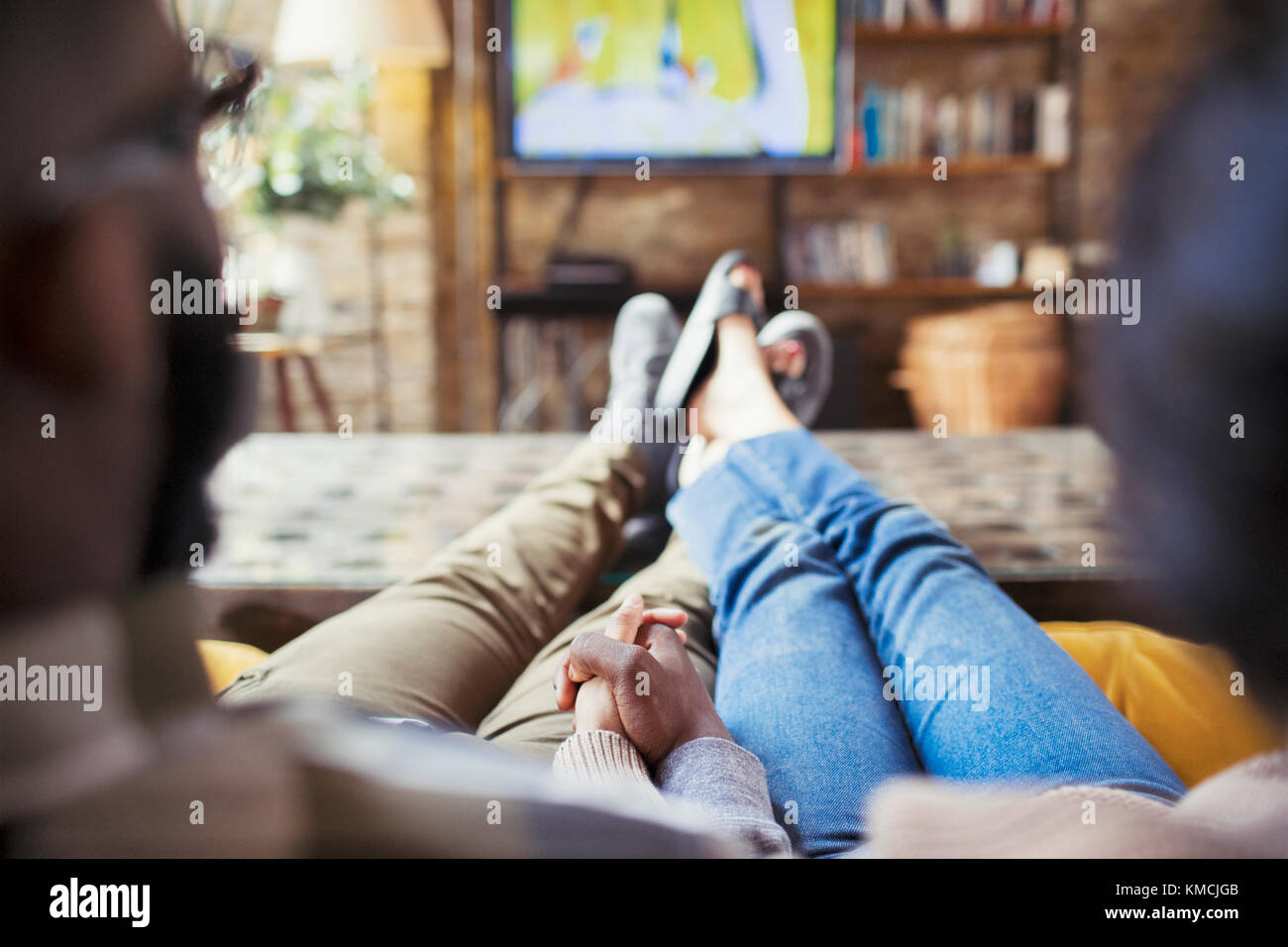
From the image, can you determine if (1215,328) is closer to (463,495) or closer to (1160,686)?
(1160,686)

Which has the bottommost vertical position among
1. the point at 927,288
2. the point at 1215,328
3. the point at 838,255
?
the point at 1215,328

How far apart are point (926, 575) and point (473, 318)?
2847 mm

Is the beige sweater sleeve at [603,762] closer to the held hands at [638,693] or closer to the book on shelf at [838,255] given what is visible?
the held hands at [638,693]

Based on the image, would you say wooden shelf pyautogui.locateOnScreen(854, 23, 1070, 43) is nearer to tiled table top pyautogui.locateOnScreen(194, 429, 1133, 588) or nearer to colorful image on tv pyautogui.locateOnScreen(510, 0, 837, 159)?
colorful image on tv pyautogui.locateOnScreen(510, 0, 837, 159)

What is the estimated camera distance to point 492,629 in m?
0.67

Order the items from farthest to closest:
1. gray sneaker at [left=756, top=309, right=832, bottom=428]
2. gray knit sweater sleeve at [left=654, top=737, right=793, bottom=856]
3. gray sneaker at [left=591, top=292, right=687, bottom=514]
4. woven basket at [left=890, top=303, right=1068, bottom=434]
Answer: woven basket at [left=890, top=303, right=1068, bottom=434], gray sneaker at [left=756, top=309, right=832, bottom=428], gray sneaker at [left=591, top=292, right=687, bottom=514], gray knit sweater sleeve at [left=654, top=737, right=793, bottom=856]

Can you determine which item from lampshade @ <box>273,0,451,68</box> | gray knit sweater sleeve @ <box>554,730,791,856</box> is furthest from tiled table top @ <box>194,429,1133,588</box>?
lampshade @ <box>273,0,451,68</box>

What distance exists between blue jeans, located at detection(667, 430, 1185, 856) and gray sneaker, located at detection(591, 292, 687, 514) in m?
0.33

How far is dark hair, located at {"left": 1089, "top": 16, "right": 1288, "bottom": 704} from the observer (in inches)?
11.9

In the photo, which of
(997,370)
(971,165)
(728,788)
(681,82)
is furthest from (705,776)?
(971,165)

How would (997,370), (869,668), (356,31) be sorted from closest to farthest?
(869,668), (356,31), (997,370)

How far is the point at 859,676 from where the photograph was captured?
1.88 feet

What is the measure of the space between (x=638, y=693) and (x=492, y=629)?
0.20m
